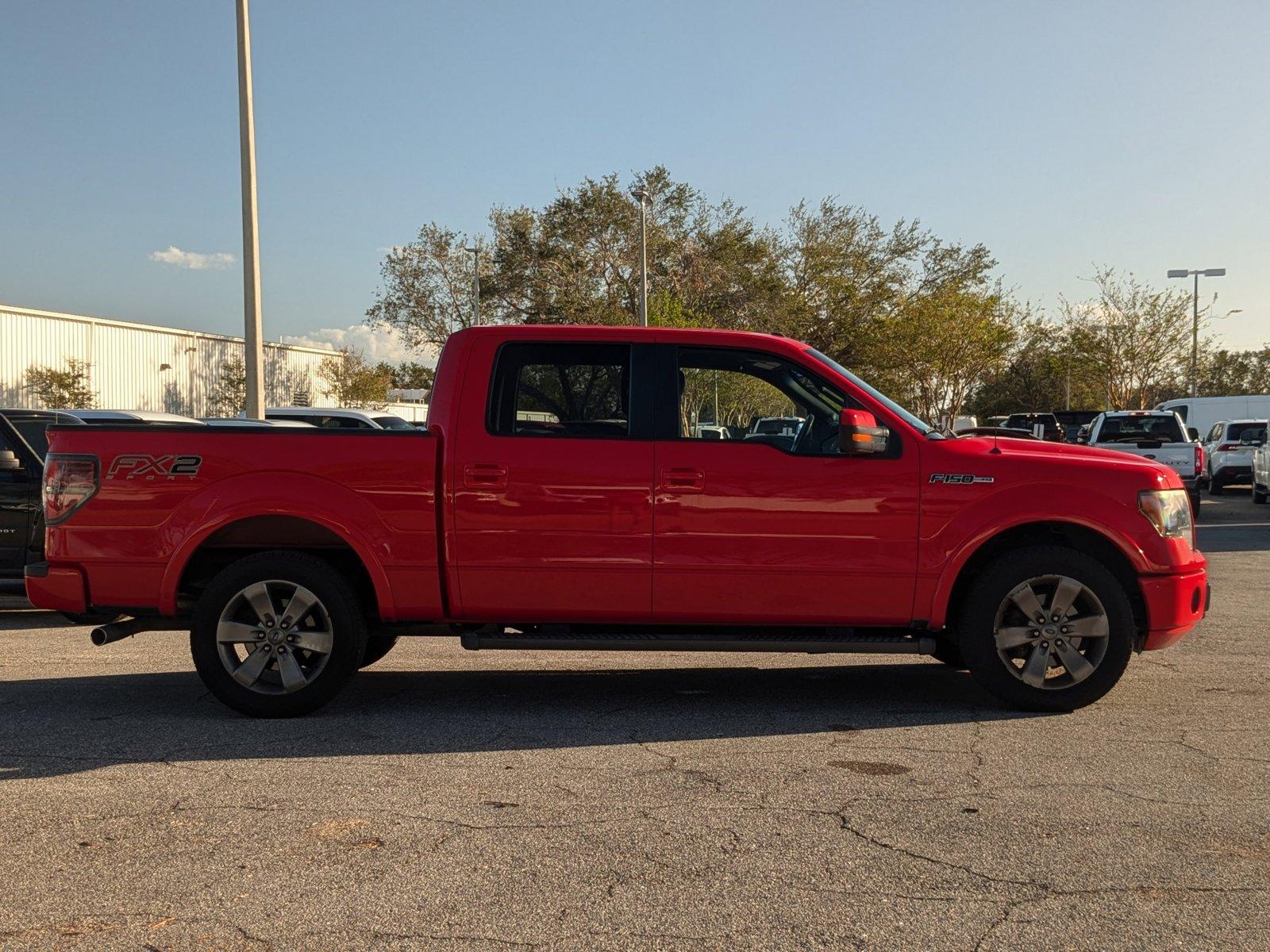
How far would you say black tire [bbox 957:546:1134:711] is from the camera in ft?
20.6

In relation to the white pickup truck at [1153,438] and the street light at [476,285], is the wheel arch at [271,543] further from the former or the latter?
the street light at [476,285]

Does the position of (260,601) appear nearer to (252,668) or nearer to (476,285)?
(252,668)

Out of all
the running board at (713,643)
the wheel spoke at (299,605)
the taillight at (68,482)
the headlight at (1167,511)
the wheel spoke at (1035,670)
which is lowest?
the wheel spoke at (1035,670)

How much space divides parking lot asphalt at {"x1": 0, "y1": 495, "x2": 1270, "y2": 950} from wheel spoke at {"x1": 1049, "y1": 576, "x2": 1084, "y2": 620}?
0.56m

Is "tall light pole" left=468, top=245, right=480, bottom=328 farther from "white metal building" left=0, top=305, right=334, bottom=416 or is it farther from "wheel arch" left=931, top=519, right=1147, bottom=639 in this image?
"wheel arch" left=931, top=519, right=1147, bottom=639

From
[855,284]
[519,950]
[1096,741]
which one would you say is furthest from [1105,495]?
[855,284]

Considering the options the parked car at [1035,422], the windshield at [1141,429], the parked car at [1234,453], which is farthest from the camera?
the parked car at [1234,453]

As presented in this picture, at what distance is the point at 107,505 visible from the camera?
6.37 meters

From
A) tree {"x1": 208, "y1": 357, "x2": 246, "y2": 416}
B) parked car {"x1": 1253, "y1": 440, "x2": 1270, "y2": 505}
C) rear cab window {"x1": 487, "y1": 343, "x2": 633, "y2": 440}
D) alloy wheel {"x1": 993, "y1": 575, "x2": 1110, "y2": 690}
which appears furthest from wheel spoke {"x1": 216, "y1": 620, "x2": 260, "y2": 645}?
tree {"x1": 208, "y1": 357, "x2": 246, "y2": 416}

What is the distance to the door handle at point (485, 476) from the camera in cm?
632

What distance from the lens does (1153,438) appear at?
20984 mm

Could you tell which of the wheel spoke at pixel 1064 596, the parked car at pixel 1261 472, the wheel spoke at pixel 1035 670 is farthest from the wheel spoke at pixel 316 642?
the parked car at pixel 1261 472

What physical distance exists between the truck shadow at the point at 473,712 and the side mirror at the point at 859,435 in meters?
1.38

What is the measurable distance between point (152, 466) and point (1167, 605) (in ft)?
17.2
